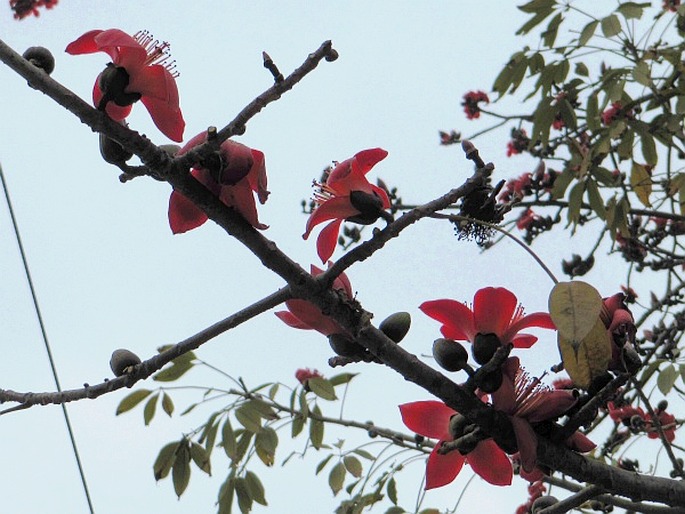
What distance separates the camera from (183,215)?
0.89m

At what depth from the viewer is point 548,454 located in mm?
922

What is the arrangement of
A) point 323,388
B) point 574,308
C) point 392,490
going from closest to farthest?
point 574,308 → point 323,388 → point 392,490

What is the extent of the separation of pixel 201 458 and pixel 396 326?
755 millimetres

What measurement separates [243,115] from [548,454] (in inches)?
17.6

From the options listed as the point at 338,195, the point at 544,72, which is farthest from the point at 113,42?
the point at 544,72

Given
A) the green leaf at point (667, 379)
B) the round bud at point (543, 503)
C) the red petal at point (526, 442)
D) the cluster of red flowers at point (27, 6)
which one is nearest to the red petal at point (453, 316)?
the red petal at point (526, 442)

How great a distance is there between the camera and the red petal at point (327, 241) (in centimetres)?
95

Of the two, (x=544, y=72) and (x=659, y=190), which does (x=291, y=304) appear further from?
(x=659, y=190)

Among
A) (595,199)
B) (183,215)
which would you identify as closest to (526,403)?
(183,215)

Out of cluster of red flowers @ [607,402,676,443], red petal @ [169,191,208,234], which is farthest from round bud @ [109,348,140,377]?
cluster of red flowers @ [607,402,676,443]

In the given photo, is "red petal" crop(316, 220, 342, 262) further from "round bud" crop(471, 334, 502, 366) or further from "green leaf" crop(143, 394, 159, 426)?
"green leaf" crop(143, 394, 159, 426)

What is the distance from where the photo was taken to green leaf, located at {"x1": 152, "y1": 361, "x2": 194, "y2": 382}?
64.4 inches

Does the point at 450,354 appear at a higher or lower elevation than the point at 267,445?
lower

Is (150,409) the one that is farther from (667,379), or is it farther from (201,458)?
(667,379)
